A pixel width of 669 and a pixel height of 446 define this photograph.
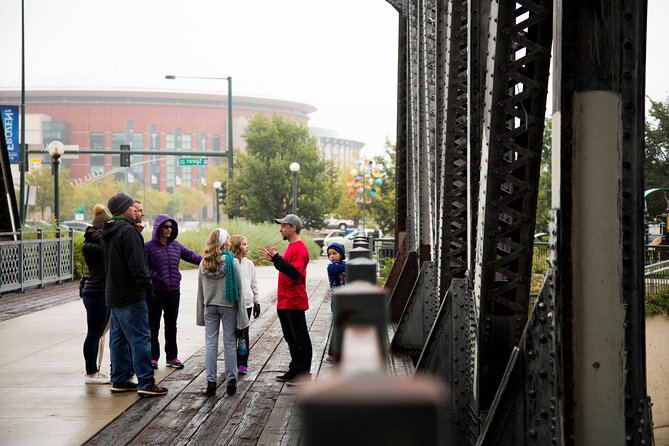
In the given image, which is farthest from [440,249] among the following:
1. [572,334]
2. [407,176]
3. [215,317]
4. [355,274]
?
[407,176]

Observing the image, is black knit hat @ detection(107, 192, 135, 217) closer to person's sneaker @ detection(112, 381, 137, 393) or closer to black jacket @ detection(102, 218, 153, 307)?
black jacket @ detection(102, 218, 153, 307)

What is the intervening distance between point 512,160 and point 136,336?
4.74 meters

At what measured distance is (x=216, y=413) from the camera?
26.2 ft

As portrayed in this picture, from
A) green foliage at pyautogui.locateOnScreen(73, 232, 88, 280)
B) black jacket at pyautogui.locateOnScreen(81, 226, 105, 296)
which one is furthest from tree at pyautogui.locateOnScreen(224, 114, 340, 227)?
black jacket at pyautogui.locateOnScreen(81, 226, 105, 296)

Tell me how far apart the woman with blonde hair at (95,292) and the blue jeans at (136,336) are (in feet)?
1.57

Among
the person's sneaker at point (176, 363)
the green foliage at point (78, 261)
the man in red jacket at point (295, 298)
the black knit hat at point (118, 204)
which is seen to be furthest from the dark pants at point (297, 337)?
the green foliage at point (78, 261)

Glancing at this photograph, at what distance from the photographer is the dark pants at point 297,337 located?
9305 mm

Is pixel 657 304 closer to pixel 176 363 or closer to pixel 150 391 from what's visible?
pixel 176 363

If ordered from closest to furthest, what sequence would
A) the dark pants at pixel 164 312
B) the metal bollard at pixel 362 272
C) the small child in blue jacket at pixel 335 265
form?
1. the metal bollard at pixel 362 272
2. the dark pants at pixel 164 312
3. the small child in blue jacket at pixel 335 265

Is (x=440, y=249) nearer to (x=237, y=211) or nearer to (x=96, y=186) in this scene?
(x=237, y=211)

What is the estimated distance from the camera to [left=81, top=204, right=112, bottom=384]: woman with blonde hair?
919 cm

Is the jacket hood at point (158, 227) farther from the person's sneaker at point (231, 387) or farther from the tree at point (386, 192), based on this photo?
the tree at point (386, 192)

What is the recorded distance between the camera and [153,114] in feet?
467

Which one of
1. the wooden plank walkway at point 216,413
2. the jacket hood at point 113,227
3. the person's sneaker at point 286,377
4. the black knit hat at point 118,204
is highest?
the black knit hat at point 118,204
